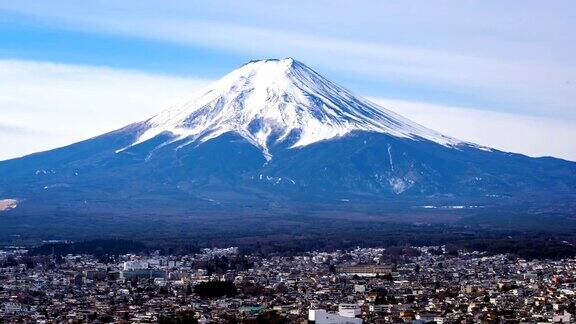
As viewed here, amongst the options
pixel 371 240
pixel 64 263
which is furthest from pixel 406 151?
pixel 64 263

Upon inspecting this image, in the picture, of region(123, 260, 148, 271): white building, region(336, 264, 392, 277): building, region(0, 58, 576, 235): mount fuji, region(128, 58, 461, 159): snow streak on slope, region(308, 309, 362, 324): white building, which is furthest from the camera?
region(128, 58, 461, 159): snow streak on slope

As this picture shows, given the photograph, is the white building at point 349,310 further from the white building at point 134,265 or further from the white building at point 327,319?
the white building at point 134,265

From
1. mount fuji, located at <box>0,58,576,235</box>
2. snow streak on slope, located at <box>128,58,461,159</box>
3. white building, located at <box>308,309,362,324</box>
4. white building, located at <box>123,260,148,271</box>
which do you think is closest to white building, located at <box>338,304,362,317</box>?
white building, located at <box>308,309,362,324</box>

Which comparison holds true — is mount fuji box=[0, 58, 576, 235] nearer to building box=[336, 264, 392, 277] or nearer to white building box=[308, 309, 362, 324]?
building box=[336, 264, 392, 277]

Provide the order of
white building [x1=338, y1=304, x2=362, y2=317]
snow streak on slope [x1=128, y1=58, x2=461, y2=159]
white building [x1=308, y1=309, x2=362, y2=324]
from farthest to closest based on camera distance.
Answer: snow streak on slope [x1=128, y1=58, x2=461, y2=159], white building [x1=338, y1=304, x2=362, y2=317], white building [x1=308, y1=309, x2=362, y2=324]

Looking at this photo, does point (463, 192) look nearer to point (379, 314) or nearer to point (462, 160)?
point (462, 160)
